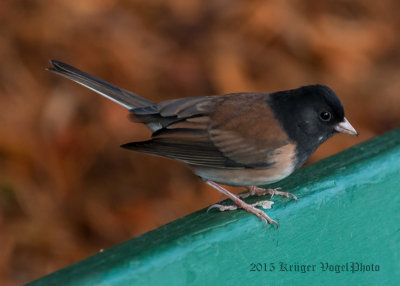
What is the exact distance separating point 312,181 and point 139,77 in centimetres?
220

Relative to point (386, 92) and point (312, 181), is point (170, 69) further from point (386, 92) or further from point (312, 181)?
point (312, 181)

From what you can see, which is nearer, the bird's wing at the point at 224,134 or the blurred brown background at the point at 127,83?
the bird's wing at the point at 224,134

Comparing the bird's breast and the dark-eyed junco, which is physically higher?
the dark-eyed junco

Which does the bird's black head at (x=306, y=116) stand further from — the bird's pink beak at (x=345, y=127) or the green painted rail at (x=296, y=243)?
the green painted rail at (x=296, y=243)

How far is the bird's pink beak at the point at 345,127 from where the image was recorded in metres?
2.38

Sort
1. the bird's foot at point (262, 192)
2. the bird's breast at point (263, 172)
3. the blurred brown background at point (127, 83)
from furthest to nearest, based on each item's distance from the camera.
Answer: the blurred brown background at point (127, 83) → the bird's breast at point (263, 172) → the bird's foot at point (262, 192)

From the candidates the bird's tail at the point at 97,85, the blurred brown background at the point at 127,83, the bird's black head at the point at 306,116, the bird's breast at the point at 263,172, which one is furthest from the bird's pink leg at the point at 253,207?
the blurred brown background at the point at 127,83

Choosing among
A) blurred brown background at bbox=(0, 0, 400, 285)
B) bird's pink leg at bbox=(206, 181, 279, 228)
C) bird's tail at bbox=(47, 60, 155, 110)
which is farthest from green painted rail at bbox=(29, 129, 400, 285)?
blurred brown background at bbox=(0, 0, 400, 285)

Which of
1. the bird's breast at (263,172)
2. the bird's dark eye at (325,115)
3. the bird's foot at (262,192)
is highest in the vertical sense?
the bird's dark eye at (325,115)

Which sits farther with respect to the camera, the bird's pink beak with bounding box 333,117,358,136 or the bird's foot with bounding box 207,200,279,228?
the bird's pink beak with bounding box 333,117,358,136

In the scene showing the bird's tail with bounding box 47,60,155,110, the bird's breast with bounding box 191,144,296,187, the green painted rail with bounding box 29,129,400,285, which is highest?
the bird's tail with bounding box 47,60,155,110

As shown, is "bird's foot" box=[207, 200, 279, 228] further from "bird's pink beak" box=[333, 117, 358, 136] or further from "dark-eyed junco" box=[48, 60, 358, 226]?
"bird's pink beak" box=[333, 117, 358, 136]

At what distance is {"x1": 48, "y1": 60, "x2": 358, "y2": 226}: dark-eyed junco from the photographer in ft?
7.64

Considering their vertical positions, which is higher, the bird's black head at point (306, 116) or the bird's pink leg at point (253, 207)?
the bird's black head at point (306, 116)
